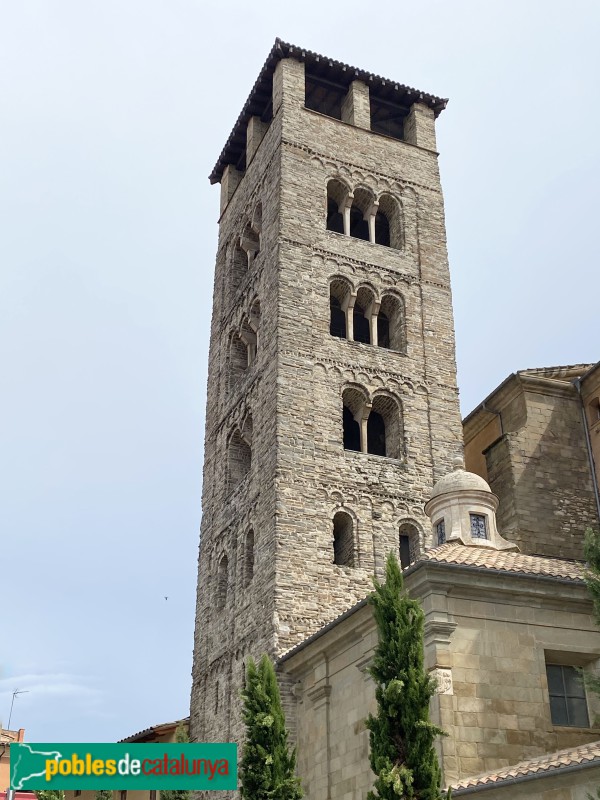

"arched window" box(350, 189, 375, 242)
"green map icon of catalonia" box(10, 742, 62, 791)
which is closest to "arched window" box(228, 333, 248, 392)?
"arched window" box(350, 189, 375, 242)

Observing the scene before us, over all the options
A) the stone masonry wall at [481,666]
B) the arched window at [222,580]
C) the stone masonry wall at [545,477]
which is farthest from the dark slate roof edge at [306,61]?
the stone masonry wall at [481,666]

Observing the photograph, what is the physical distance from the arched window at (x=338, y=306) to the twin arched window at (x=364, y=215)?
2178 mm

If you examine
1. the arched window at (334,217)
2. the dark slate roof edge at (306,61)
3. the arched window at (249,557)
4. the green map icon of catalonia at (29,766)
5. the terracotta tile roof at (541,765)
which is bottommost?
the green map icon of catalonia at (29,766)

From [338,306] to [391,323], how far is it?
65.8 inches

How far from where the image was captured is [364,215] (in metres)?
30.9

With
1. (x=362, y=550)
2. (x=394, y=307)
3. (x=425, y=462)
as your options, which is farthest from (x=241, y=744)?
(x=394, y=307)

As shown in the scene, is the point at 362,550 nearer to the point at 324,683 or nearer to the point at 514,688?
the point at 324,683

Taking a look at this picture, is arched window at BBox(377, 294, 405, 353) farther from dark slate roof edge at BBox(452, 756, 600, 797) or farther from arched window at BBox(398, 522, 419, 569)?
dark slate roof edge at BBox(452, 756, 600, 797)

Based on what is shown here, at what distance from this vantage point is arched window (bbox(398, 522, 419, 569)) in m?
24.8

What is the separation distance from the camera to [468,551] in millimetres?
19656

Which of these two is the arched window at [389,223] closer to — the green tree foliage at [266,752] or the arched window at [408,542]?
the arched window at [408,542]

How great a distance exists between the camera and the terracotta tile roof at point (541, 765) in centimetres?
1366

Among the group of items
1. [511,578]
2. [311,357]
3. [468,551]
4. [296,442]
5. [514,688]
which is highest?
[311,357]

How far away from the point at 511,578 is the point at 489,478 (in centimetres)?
972
